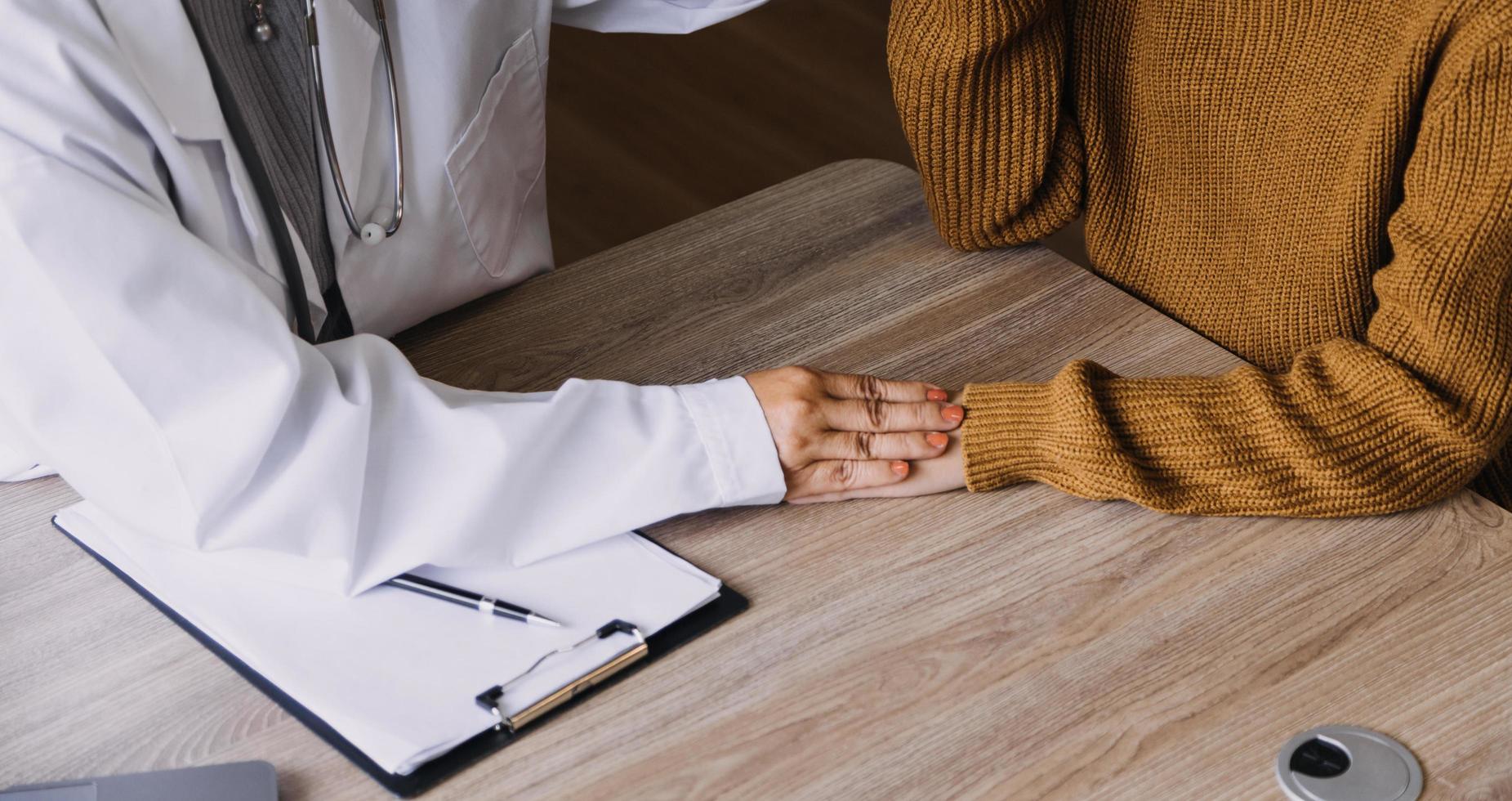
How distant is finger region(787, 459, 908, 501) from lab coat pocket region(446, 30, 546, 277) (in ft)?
1.29

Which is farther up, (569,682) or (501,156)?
(501,156)

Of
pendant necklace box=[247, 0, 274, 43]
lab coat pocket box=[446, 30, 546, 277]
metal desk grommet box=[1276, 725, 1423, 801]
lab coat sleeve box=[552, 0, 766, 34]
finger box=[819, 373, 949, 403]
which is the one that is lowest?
metal desk grommet box=[1276, 725, 1423, 801]

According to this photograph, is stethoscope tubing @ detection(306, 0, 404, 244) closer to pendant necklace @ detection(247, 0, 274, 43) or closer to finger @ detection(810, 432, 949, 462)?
pendant necklace @ detection(247, 0, 274, 43)

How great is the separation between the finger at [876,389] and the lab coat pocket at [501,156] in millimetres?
361

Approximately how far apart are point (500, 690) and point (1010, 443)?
39cm

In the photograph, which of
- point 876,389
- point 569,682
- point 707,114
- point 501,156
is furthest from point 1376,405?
point 707,114

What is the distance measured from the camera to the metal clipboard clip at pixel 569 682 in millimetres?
753

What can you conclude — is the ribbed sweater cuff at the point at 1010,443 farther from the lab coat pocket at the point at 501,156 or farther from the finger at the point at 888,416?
the lab coat pocket at the point at 501,156

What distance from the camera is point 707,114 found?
3.37m

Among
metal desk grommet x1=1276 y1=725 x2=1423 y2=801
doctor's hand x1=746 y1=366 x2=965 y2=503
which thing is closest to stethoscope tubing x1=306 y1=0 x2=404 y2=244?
doctor's hand x1=746 y1=366 x2=965 y2=503

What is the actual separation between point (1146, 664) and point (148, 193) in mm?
674

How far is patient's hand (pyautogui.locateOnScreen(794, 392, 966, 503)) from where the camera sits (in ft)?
3.03

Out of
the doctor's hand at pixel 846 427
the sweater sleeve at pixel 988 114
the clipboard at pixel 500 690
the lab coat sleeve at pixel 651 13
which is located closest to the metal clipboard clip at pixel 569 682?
the clipboard at pixel 500 690

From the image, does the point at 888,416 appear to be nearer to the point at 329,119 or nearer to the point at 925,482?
the point at 925,482
